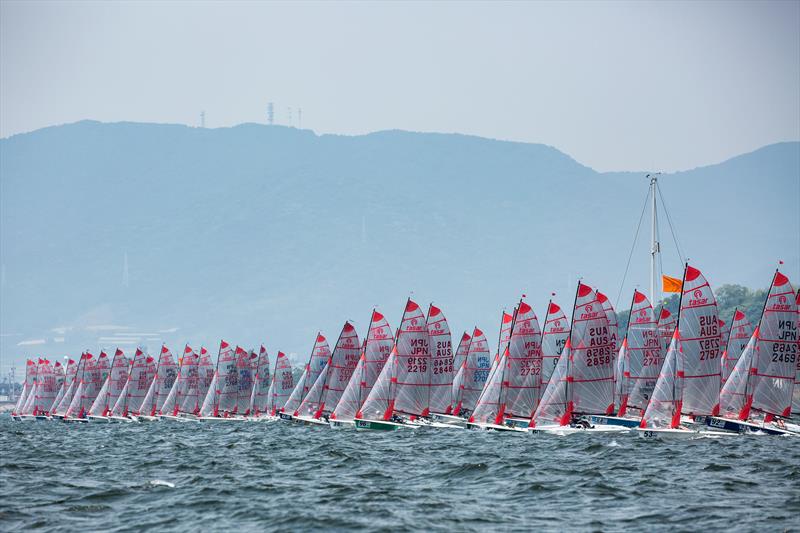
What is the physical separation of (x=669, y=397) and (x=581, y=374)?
6746 millimetres

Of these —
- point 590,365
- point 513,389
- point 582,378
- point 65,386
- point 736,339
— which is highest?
point 65,386

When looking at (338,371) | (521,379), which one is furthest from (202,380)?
(521,379)

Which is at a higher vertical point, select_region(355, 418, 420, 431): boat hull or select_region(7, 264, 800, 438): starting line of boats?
select_region(7, 264, 800, 438): starting line of boats

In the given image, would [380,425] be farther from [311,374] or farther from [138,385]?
[138,385]

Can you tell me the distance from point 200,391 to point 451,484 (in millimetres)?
83691

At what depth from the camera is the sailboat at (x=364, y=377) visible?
276 feet

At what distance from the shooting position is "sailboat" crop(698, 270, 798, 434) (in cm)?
6950

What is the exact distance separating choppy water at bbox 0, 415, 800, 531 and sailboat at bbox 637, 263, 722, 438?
2139mm

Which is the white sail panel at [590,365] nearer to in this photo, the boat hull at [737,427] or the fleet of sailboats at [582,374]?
the fleet of sailboats at [582,374]

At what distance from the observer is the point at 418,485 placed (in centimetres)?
4666

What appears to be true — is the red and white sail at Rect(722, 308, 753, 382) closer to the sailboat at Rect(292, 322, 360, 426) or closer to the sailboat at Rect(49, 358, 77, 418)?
the sailboat at Rect(292, 322, 360, 426)

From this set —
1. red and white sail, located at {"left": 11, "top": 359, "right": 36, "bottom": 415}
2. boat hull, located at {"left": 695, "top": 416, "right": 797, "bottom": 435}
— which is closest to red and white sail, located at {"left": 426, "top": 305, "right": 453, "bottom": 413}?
boat hull, located at {"left": 695, "top": 416, "right": 797, "bottom": 435}

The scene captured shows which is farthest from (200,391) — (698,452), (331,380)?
(698,452)

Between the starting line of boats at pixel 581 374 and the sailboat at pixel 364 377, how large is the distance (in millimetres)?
89
